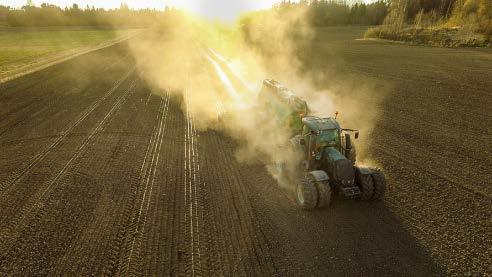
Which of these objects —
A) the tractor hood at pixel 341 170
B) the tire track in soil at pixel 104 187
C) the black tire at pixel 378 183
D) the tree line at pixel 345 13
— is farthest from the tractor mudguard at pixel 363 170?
the tree line at pixel 345 13

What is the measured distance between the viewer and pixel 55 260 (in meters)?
7.63

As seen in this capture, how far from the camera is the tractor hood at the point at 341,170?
8984mm

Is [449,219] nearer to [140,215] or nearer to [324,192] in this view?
[324,192]

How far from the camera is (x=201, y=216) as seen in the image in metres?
9.25

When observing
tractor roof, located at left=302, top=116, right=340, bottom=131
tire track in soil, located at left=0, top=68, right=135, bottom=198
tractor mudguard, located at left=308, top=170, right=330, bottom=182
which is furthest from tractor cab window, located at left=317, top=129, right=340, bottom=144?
tire track in soil, located at left=0, top=68, right=135, bottom=198

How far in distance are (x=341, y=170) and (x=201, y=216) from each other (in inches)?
166

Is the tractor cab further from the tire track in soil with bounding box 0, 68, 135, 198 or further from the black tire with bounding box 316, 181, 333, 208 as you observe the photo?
the tire track in soil with bounding box 0, 68, 135, 198

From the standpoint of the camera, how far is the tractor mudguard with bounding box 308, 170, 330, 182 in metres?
9.04

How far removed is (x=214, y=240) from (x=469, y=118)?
54.3 ft

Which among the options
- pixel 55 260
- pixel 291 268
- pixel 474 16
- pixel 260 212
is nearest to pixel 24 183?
pixel 55 260

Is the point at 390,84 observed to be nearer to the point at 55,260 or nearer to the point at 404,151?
the point at 404,151

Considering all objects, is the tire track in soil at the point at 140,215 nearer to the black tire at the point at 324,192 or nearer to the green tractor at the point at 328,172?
the green tractor at the point at 328,172

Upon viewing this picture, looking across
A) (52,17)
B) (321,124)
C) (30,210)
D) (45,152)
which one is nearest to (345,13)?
(52,17)

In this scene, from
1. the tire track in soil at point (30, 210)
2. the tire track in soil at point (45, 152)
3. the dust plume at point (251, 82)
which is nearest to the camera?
the tire track in soil at point (30, 210)
